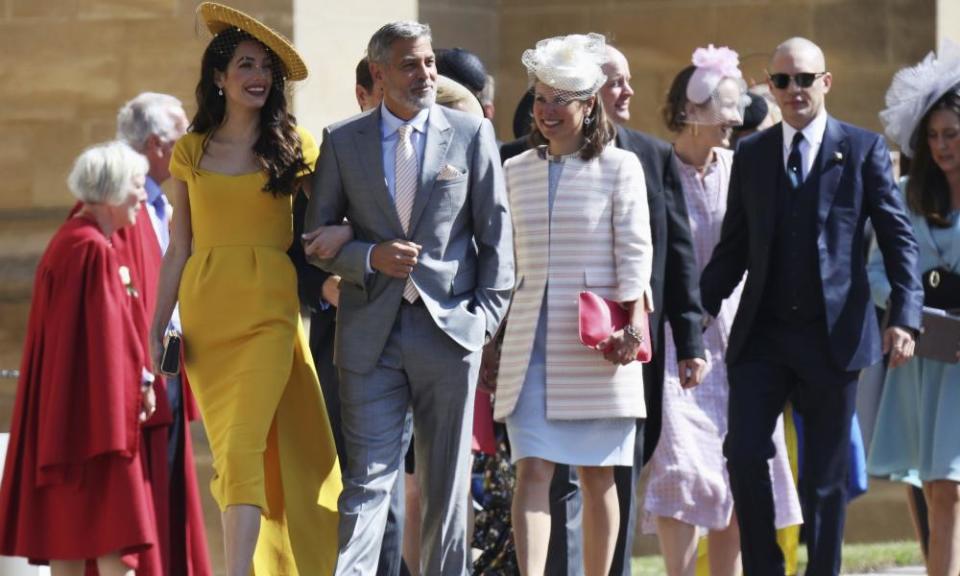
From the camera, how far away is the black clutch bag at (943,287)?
1049 cm

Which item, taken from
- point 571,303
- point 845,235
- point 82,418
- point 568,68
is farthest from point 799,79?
point 82,418

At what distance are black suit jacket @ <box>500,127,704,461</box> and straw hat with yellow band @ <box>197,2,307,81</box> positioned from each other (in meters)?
1.26

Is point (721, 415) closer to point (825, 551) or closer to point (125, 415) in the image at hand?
point (825, 551)

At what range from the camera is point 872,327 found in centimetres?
998

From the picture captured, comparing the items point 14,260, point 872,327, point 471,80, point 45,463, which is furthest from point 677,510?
point 14,260

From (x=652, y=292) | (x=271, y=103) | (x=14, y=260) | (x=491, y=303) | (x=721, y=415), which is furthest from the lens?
(x=14, y=260)

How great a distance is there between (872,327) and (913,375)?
705 millimetres

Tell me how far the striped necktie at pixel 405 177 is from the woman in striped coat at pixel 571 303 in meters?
0.92

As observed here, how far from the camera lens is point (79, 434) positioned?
31.2ft

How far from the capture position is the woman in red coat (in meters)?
9.46

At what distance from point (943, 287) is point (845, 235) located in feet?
2.58

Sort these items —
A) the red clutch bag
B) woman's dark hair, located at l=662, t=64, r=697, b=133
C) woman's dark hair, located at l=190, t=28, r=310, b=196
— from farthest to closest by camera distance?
woman's dark hair, located at l=662, t=64, r=697, b=133
the red clutch bag
woman's dark hair, located at l=190, t=28, r=310, b=196

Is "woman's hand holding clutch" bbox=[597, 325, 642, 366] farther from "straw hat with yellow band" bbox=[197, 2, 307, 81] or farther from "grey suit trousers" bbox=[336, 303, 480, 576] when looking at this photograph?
"straw hat with yellow band" bbox=[197, 2, 307, 81]

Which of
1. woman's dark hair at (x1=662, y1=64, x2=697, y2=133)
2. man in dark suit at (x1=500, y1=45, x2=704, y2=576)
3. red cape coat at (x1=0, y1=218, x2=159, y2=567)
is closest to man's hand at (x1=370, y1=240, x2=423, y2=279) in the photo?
red cape coat at (x1=0, y1=218, x2=159, y2=567)
